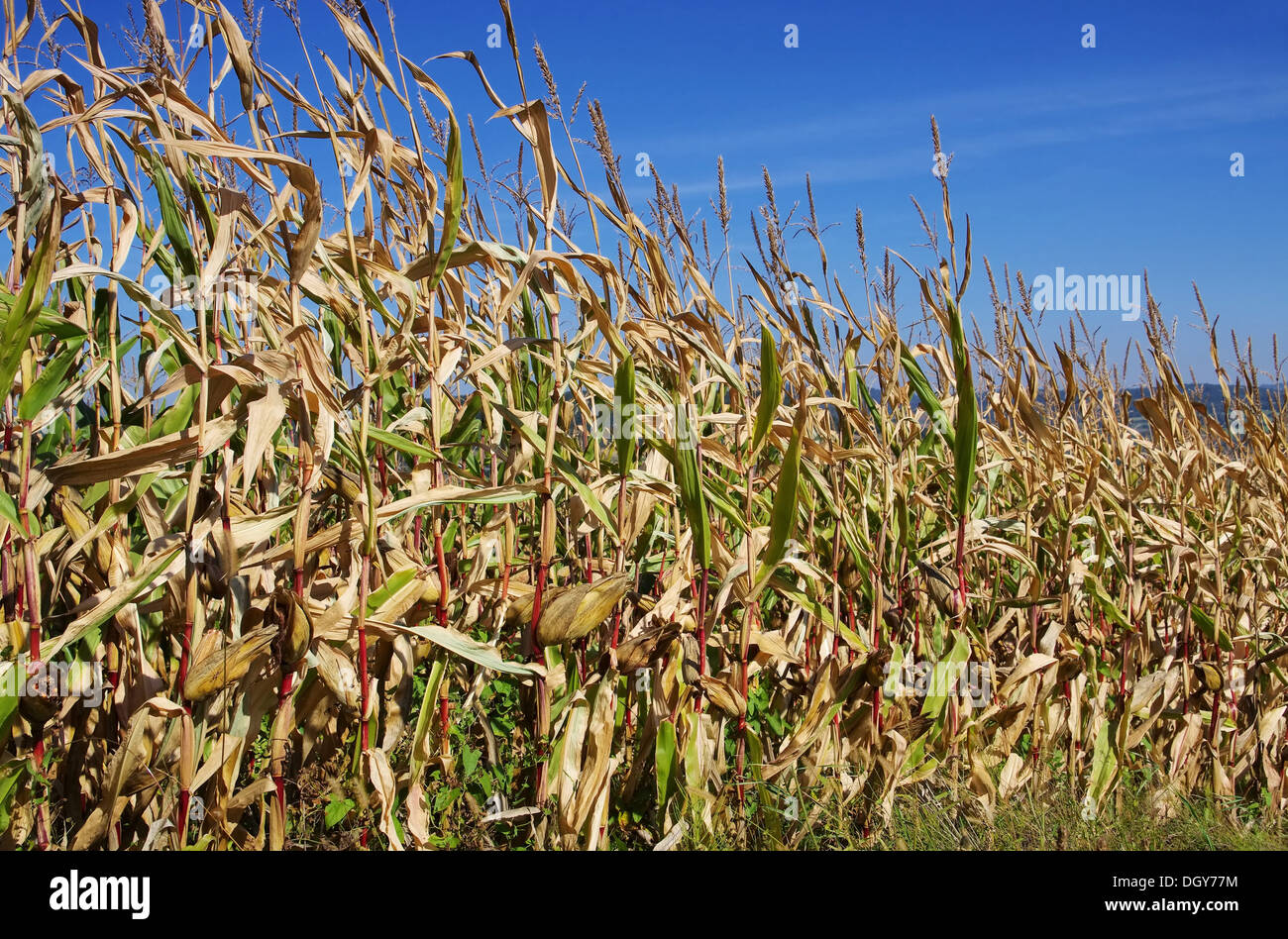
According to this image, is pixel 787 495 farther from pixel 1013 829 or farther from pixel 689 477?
pixel 1013 829

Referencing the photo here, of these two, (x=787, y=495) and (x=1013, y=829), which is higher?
(x=787, y=495)

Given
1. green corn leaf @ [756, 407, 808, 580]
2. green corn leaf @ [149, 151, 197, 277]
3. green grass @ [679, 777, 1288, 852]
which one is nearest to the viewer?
green corn leaf @ [149, 151, 197, 277]

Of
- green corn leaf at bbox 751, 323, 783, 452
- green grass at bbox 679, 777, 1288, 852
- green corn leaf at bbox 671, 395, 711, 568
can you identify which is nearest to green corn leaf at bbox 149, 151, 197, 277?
green corn leaf at bbox 671, 395, 711, 568

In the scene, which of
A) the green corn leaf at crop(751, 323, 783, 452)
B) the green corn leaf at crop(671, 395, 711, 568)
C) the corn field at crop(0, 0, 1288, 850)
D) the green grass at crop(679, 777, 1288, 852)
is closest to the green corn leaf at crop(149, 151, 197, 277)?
the corn field at crop(0, 0, 1288, 850)

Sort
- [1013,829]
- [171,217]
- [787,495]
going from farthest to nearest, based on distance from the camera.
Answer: [1013,829] → [787,495] → [171,217]

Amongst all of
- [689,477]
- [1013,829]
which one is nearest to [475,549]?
[689,477]

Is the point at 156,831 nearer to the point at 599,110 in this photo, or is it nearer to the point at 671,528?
the point at 671,528

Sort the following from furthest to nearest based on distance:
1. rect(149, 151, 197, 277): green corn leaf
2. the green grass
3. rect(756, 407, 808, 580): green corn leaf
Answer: the green grass → rect(756, 407, 808, 580): green corn leaf → rect(149, 151, 197, 277): green corn leaf

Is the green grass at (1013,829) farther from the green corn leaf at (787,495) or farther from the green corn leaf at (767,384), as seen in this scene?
the green corn leaf at (767,384)

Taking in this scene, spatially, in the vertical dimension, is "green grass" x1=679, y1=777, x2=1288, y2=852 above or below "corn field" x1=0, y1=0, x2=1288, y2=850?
below

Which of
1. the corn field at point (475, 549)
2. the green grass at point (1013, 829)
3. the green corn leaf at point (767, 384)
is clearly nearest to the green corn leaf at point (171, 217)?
the corn field at point (475, 549)

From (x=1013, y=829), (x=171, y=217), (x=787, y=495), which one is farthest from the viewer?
(x=1013, y=829)

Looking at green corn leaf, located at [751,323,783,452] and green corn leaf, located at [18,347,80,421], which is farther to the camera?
green corn leaf, located at [751,323,783,452]

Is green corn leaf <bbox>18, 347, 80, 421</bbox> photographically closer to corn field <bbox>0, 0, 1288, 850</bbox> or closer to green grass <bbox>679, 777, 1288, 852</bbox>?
corn field <bbox>0, 0, 1288, 850</bbox>
